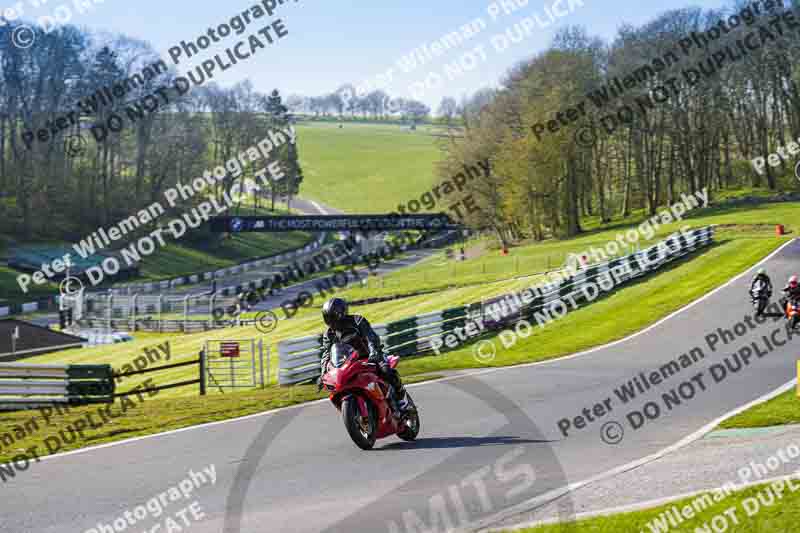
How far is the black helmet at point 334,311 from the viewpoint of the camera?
34.8 feet

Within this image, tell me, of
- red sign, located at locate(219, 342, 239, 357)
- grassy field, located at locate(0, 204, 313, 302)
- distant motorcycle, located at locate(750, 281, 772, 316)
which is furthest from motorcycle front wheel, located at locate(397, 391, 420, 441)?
grassy field, located at locate(0, 204, 313, 302)

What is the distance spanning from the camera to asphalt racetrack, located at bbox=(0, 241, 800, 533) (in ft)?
26.5

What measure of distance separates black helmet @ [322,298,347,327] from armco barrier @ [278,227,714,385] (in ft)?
29.3

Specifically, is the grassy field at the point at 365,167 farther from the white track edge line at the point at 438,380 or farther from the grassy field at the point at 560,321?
the white track edge line at the point at 438,380

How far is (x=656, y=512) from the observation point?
23.6 feet

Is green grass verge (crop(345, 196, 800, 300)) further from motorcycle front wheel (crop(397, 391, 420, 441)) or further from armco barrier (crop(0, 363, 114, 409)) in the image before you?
motorcycle front wheel (crop(397, 391, 420, 441))

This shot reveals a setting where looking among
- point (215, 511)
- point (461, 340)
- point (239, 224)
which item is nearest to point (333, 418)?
point (215, 511)

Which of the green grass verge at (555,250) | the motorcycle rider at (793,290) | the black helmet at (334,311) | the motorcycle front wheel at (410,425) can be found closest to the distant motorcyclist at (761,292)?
the motorcycle rider at (793,290)

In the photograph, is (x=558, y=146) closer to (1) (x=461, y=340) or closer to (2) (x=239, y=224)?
(2) (x=239, y=224)

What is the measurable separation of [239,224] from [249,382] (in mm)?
51601

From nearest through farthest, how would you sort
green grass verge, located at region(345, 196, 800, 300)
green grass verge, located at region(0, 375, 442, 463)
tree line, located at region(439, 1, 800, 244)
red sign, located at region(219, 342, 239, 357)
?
1. green grass verge, located at region(0, 375, 442, 463)
2. red sign, located at region(219, 342, 239, 357)
3. green grass verge, located at region(345, 196, 800, 300)
4. tree line, located at region(439, 1, 800, 244)

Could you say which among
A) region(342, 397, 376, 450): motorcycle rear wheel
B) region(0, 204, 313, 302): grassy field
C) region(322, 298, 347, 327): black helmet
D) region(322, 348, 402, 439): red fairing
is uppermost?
region(0, 204, 313, 302): grassy field

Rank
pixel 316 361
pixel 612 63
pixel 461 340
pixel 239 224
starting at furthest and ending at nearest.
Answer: pixel 239 224, pixel 612 63, pixel 461 340, pixel 316 361

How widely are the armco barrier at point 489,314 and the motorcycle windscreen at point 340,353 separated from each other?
904 centimetres
